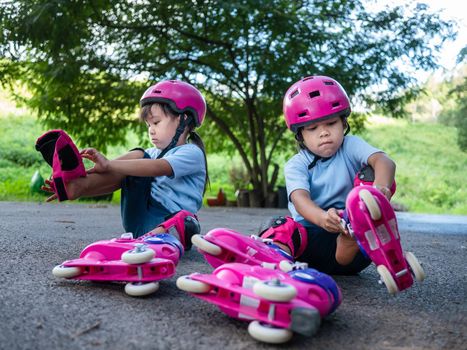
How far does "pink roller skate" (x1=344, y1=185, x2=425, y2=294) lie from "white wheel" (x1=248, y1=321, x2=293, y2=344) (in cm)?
46

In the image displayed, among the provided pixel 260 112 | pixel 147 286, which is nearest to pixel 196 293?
pixel 147 286

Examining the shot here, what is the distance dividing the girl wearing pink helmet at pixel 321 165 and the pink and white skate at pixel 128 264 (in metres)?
0.53

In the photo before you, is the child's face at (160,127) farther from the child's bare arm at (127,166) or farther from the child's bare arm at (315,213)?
the child's bare arm at (315,213)

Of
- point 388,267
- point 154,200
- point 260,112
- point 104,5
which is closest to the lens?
point 388,267

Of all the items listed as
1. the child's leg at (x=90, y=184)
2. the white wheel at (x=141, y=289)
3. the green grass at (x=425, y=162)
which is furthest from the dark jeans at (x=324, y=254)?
the green grass at (x=425, y=162)

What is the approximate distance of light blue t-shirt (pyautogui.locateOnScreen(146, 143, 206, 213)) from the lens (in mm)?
2658

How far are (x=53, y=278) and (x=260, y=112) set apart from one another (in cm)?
821

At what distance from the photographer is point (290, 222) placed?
88.7 inches

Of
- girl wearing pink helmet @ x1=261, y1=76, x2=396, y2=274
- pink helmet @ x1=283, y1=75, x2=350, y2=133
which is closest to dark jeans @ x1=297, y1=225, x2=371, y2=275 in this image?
girl wearing pink helmet @ x1=261, y1=76, x2=396, y2=274

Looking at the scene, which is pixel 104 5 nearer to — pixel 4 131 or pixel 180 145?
pixel 180 145

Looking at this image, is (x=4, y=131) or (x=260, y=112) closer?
(x=260, y=112)

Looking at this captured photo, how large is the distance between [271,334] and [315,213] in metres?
0.78

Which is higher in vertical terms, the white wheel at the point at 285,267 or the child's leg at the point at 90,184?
the child's leg at the point at 90,184

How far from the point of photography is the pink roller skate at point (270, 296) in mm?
1267
